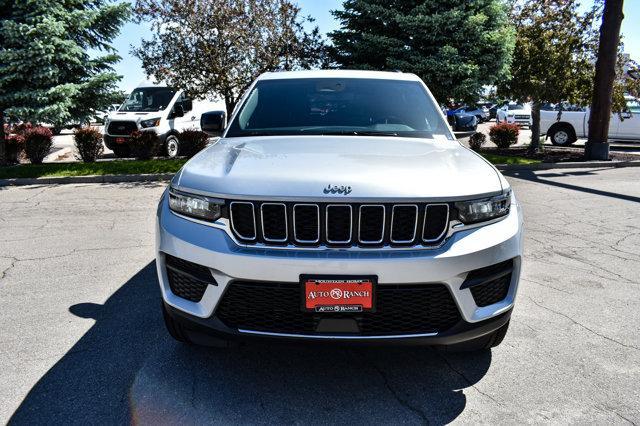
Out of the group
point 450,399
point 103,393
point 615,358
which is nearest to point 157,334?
point 103,393

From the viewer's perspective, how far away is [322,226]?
2428 millimetres

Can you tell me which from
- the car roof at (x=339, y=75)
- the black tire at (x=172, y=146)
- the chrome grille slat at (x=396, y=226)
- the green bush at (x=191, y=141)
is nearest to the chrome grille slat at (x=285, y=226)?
the chrome grille slat at (x=396, y=226)

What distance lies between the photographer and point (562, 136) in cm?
1823

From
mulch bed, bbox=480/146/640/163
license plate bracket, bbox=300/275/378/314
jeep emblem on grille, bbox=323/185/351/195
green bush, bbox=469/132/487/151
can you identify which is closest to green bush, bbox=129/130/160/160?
green bush, bbox=469/132/487/151

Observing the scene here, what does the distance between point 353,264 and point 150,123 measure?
12749 millimetres

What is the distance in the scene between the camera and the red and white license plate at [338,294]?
7.69 ft

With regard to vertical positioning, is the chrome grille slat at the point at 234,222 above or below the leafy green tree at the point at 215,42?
below

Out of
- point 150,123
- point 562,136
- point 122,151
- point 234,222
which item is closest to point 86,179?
point 150,123

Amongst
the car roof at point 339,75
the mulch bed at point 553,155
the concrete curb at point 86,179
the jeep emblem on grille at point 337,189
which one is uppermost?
Result: the car roof at point 339,75

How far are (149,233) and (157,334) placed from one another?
2.98 m

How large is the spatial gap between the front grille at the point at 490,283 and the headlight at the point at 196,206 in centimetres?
127

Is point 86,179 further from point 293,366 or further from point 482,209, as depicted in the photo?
point 482,209

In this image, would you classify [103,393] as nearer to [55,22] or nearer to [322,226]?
[322,226]

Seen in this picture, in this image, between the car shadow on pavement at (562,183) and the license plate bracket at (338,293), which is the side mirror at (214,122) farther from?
the car shadow on pavement at (562,183)
